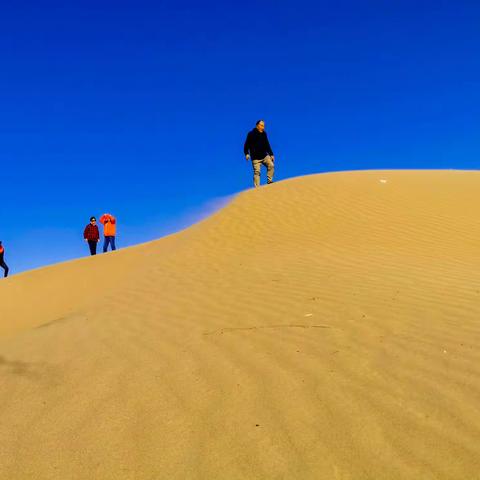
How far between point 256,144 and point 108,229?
5.58 m

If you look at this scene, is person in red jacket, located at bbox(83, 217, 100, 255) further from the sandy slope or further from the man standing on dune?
the sandy slope

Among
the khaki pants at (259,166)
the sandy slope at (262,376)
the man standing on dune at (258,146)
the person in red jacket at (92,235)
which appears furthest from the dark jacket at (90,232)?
the sandy slope at (262,376)

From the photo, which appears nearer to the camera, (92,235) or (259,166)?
(259,166)

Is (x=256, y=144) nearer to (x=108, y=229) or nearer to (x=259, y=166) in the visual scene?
(x=259, y=166)

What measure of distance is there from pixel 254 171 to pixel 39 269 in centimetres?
619

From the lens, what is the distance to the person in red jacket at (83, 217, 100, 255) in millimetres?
14156

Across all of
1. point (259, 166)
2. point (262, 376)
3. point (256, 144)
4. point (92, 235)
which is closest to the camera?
point (262, 376)

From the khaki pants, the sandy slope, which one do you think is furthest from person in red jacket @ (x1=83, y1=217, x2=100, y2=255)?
the sandy slope

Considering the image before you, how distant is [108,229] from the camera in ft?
46.9

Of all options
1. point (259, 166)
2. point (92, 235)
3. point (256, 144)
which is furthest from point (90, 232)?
point (256, 144)

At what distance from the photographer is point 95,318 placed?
203 inches

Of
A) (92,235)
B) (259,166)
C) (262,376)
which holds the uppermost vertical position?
(259,166)

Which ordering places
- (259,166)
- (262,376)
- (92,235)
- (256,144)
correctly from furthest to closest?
1. (92,235)
2. (259,166)
3. (256,144)
4. (262,376)

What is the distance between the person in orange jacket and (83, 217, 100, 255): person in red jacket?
0.25m
